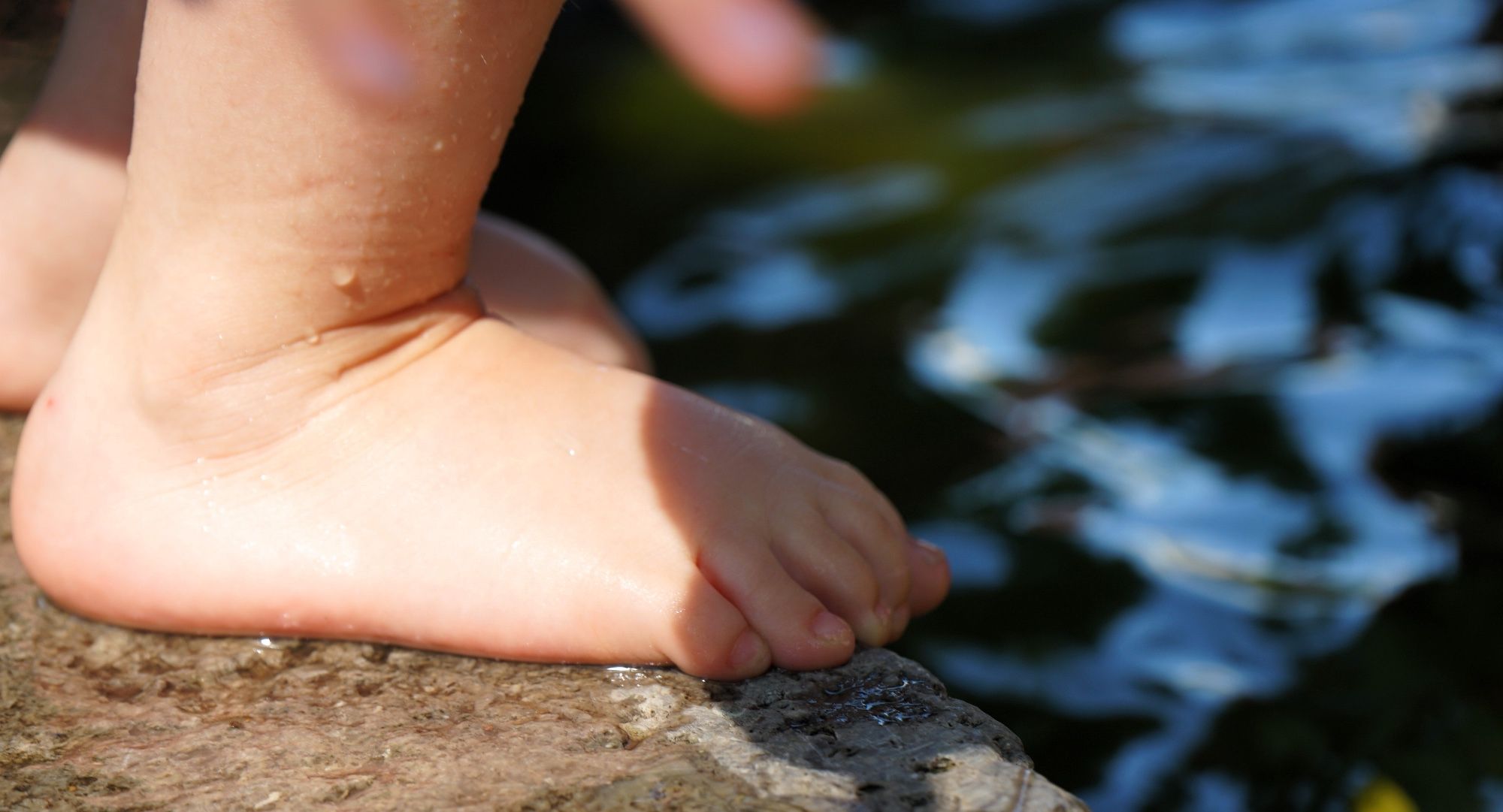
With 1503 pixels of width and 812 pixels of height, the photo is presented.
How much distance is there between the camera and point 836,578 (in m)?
1.14

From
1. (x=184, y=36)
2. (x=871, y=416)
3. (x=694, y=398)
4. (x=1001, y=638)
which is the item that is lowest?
(x=1001, y=638)

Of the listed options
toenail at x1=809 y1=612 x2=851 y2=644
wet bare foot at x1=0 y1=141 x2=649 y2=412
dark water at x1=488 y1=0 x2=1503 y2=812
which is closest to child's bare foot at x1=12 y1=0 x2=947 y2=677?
toenail at x1=809 y1=612 x2=851 y2=644

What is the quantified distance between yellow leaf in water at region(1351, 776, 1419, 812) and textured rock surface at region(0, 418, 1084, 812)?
0.64 m

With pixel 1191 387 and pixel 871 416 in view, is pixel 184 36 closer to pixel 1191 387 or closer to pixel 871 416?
pixel 871 416

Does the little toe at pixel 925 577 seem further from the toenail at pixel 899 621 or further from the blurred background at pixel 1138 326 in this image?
the blurred background at pixel 1138 326

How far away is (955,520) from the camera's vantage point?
1.91 meters

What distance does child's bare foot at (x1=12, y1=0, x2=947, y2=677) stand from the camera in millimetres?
1087

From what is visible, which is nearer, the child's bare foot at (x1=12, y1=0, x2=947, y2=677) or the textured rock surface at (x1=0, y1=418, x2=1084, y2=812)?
the textured rock surface at (x1=0, y1=418, x2=1084, y2=812)

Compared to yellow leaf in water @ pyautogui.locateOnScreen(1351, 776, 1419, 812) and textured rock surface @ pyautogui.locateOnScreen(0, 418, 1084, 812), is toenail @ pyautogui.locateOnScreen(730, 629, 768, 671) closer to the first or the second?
textured rock surface @ pyautogui.locateOnScreen(0, 418, 1084, 812)

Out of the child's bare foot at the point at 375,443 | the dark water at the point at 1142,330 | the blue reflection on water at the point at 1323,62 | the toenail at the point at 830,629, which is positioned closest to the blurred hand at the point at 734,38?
the child's bare foot at the point at 375,443

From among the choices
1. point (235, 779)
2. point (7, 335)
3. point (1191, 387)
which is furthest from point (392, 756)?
point (1191, 387)

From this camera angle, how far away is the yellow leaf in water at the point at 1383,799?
1.46 metres

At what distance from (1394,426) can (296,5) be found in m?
1.61

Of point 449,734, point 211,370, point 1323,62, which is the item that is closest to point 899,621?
point 449,734
